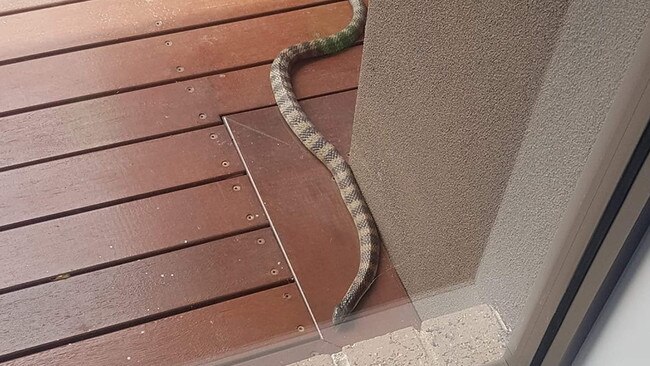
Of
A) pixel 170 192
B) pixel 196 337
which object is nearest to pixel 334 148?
pixel 170 192

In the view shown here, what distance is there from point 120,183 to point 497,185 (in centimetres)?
84

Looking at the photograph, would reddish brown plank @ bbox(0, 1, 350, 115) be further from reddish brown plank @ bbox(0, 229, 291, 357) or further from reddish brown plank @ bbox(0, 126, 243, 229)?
reddish brown plank @ bbox(0, 229, 291, 357)

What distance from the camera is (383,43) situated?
1520 millimetres

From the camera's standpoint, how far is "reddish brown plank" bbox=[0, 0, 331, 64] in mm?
1972

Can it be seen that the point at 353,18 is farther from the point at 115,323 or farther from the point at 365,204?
the point at 115,323

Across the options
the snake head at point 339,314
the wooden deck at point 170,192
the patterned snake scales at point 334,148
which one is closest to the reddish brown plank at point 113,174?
the wooden deck at point 170,192

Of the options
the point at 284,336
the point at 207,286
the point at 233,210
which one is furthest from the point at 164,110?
the point at 284,336

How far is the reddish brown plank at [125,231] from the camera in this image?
1552 mm

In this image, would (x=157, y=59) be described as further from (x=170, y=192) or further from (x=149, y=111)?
(x=170, y=192)

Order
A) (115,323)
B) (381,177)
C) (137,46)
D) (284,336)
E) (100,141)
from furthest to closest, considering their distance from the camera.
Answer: (137,46), (100,141), (381,177), (115,323), (284,336)

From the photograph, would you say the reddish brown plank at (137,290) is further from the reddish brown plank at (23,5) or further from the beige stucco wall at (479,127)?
the reddish brown plank at (23,5)

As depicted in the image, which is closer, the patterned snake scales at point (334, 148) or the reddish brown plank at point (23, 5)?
the patterned snake scales at point (334, 148)

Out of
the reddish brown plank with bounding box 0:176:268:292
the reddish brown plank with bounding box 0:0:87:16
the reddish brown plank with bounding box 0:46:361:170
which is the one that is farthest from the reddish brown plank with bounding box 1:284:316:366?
the reddish brown plank with bounding box 0:0:87:16

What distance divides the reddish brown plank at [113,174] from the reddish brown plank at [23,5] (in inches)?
20.7
